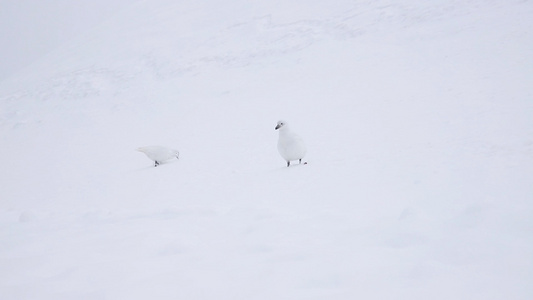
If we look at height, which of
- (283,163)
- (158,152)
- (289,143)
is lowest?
(289,143)

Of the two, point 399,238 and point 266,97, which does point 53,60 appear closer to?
point 266,97

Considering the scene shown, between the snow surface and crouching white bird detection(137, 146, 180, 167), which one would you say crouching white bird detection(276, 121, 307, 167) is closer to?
the snow surface

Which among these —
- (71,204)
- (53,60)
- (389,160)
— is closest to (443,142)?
(389,160)

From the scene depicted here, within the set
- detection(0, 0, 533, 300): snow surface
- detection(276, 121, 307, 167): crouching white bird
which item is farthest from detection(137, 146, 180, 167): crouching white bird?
detection(276, 121, 307, 167): crouching white bird

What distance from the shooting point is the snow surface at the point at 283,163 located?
253 cm

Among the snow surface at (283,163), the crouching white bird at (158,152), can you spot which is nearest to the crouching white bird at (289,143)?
the snow surface at (283,163)

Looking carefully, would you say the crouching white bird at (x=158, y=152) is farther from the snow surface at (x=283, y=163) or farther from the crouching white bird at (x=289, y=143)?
the crouching white bird at (x=289, y=143)

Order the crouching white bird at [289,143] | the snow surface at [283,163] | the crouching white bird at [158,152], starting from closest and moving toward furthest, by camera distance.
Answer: the snow surface at [283,163] < the crouching white bird at [289,143] < the crouching white bird at [158,152]

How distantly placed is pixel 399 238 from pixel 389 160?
390 centimetres

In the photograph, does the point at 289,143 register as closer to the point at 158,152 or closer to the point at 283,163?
the point at 283,163

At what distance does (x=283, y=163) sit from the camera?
8367mm

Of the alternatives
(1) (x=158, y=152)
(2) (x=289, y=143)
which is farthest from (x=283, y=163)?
(1) (x=158, y=152)

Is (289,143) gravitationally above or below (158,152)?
below

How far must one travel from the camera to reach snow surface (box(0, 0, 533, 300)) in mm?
2527
